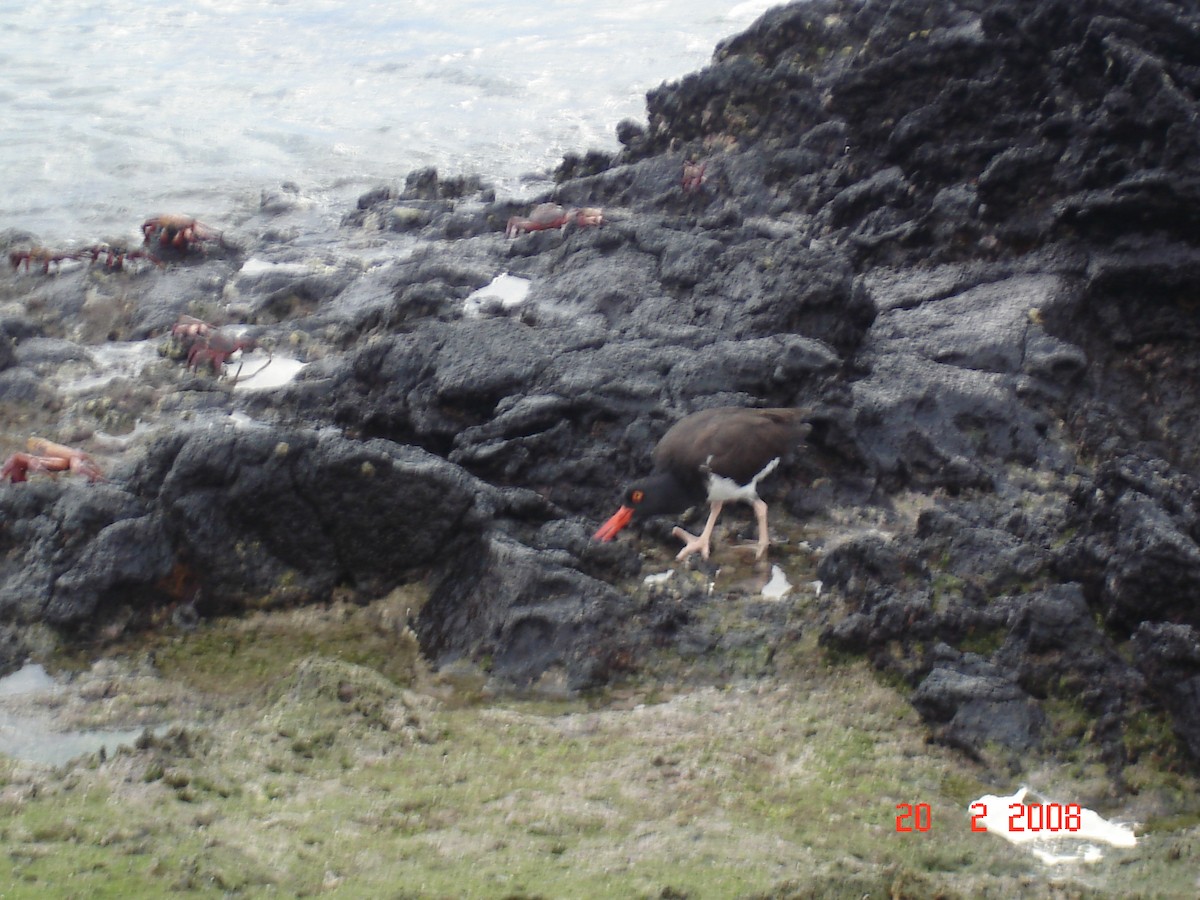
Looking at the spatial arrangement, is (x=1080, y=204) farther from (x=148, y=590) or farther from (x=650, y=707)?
(x=148, y=590)

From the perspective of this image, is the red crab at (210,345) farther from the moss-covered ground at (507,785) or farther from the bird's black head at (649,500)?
the bird's black head at (649,500)

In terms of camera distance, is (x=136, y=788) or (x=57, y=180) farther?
(x=57, y=180)

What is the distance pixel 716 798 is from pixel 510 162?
540 inches

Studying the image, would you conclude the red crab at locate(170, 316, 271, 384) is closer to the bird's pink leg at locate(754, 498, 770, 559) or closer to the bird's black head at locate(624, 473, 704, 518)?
the bird's black head at locate(624, 473, 704, 518)

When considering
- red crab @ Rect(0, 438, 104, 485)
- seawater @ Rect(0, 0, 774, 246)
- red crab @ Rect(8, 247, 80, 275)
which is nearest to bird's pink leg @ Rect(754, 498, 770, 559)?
red crab @ Rect(0, 438, 104, 485)

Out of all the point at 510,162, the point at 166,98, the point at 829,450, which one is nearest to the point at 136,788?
the point at 829,450

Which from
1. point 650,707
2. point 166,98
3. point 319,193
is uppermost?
point 166,98

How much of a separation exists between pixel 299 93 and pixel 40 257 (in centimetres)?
1069

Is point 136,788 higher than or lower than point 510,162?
lower

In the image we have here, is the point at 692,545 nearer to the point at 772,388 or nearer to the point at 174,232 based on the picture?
the point at 772,388

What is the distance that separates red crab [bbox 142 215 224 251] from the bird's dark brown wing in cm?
713

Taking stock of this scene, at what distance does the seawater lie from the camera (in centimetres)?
1561

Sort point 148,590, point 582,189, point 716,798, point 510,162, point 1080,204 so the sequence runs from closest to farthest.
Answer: point 716,798, point 148,590, point 1080,204, point 582,189, point 510,162

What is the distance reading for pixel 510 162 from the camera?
16.5 meters
